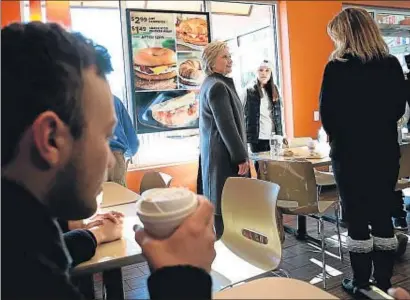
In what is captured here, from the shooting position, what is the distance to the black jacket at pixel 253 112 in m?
4.18

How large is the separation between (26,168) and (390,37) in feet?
20.8

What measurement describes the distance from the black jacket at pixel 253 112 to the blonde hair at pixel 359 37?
199cm

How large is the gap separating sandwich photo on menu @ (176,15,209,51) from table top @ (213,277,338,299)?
160 inches

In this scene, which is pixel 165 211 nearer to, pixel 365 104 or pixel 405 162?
pixel 365 104

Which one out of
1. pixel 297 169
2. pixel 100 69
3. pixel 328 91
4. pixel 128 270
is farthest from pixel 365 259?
pixel 100 69

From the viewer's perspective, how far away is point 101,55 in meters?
0.63

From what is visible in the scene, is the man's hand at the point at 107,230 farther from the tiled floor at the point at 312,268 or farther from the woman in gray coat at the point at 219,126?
the woman in gray coat at the point at 219,126

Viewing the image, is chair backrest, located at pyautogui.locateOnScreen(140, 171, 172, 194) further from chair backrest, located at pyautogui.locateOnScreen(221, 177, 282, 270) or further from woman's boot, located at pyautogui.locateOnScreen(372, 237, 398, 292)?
woman's boot, located at pyautogui.locateOnScreen(372, 237, 398, 292)

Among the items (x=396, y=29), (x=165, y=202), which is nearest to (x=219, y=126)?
(x=165, y=202)

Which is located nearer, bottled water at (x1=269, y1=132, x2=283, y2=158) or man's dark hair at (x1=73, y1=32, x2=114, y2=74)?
man's dark hair at (x1=73, y1=32, x2=114, y2=74)

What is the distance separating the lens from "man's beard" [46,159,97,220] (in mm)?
562

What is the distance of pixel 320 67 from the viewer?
228 inches

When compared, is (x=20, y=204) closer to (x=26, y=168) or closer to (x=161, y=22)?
(x=26, y=168)

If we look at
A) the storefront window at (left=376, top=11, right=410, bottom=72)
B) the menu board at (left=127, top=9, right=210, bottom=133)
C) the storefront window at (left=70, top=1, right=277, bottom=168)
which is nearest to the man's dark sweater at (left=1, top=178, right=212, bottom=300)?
the storefront window at (left=70, top=1, right=277, bottom=168)
